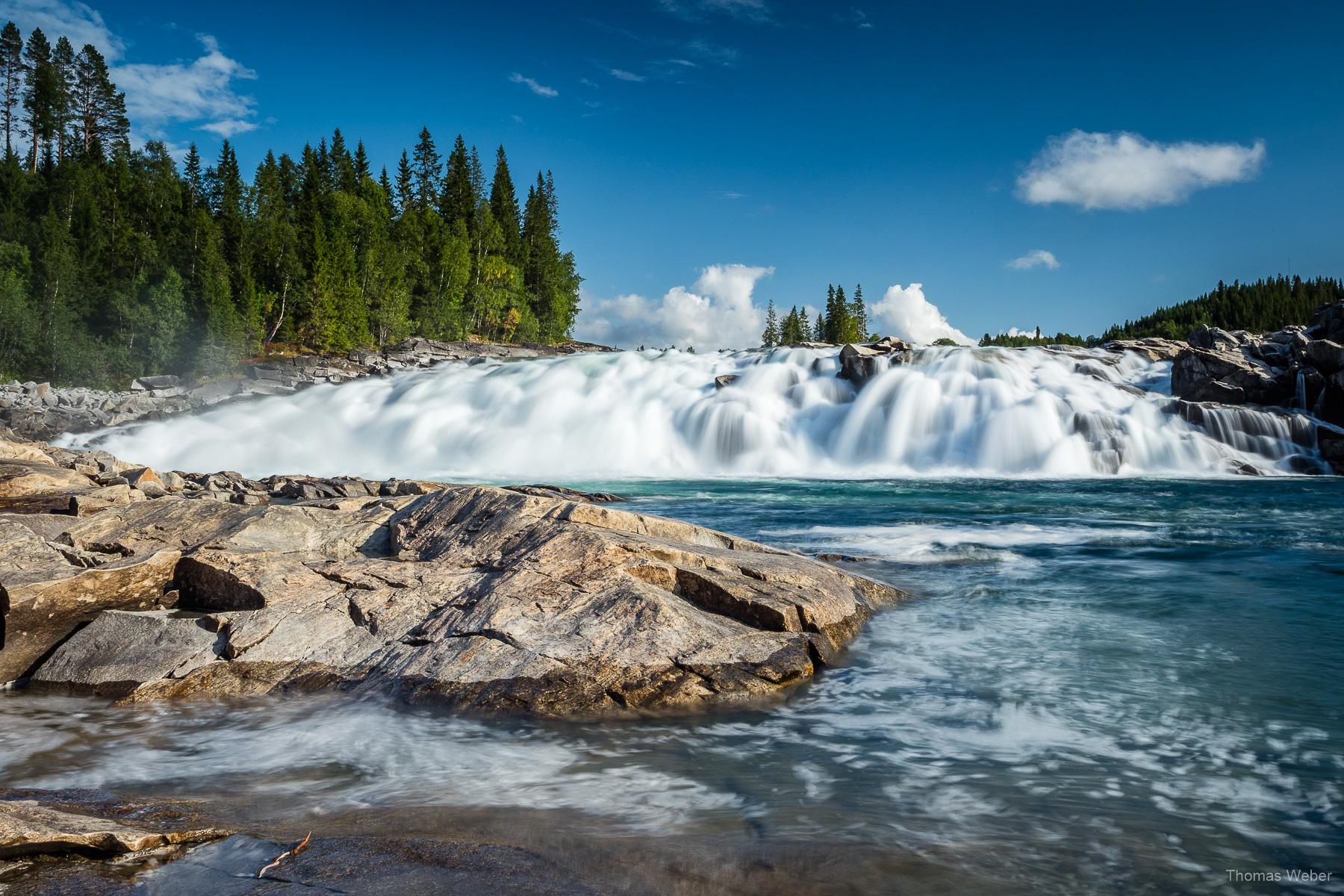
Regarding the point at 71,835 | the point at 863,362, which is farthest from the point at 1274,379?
the point at 71,835

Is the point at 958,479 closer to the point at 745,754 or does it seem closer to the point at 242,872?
the point at 745,754

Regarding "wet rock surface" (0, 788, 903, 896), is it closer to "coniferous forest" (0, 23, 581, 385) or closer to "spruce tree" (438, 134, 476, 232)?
"coniferous forest" (0, 23, 581, 385)

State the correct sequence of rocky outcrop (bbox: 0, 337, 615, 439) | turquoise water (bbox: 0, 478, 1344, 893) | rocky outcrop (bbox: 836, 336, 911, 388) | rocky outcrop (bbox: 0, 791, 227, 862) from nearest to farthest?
rocky outcrop (bbox: 0, 791, 227, 862) → turquoise water (bbox: 0, 478, 1344, 893) → rocky outcrop (bbox: 836, 336, 911, 388) → rocky outcrop (bbox: 0, 337, 615, 439)

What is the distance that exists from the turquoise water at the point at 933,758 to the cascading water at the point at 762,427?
18012 mm

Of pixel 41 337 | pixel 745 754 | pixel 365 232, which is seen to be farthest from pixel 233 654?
pixel 365 232

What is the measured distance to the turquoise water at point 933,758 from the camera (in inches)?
138

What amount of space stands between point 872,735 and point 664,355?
34.5m

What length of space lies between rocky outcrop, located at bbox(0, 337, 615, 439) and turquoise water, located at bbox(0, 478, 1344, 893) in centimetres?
3335

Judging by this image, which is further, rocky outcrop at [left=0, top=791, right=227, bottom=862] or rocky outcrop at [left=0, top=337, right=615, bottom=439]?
rocky outcrop at [left=0, top=337, right=615, bottom=439]

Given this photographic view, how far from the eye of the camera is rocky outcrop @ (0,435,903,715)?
530 centimetres

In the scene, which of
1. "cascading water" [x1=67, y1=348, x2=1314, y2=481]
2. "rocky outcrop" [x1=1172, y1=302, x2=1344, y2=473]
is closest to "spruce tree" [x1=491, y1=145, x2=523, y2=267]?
"cascading water" [x1=67, y1=348, x2=1314, y2=481]

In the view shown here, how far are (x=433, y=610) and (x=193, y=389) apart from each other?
43988mm

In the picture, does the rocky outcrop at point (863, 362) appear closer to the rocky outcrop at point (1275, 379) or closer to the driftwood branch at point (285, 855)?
the rocky outcrop at point (1275, 379)

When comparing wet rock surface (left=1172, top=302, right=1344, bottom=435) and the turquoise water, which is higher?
wet rock surface (left=1172, top=302, right=1344, bottom=435)
